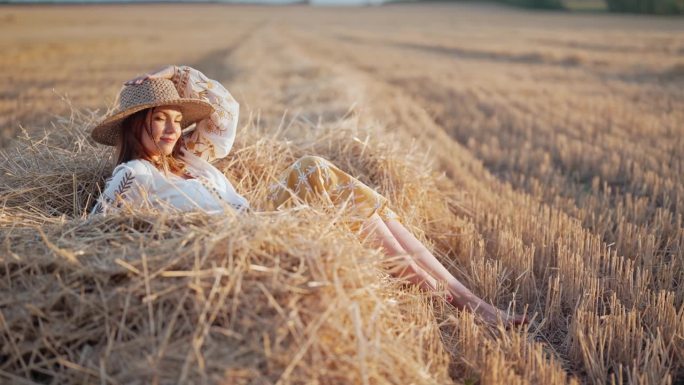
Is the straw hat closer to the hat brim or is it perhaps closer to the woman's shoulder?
the hat brim

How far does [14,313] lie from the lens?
217cm

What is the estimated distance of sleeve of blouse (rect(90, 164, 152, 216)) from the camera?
113 inches

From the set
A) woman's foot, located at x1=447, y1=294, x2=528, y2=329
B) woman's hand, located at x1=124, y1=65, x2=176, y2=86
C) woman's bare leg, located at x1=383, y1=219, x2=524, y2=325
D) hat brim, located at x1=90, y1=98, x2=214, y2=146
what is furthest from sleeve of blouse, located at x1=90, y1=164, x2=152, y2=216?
woman's foot, located at x1=447, y1=294, x2=528, y2=329

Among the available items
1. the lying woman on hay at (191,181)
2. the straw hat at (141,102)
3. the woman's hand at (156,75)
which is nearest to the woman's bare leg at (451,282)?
the lying woman on hay at (191,181)

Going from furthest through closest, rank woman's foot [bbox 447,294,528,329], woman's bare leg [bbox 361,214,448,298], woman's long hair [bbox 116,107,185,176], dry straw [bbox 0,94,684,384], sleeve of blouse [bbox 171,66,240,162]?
sleeve of blouse [bbox 171,66,240,162] → woman's long hair [bbox 116,107,185,176] → woman's bare leg [bbox 361,214,448,298] → woman's foot [bbox 447,294,528,329] → dry straw [bbox 0,94,684,384]

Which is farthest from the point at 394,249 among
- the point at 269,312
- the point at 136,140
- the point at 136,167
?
the point at 136,140

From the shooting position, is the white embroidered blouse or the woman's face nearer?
the white embroidered blouse

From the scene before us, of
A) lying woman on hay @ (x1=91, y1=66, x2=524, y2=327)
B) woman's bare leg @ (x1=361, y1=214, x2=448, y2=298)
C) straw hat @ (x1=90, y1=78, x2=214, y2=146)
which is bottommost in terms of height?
woman's bare leg @ (x1=361, y1=214, x2=448, y2=298)

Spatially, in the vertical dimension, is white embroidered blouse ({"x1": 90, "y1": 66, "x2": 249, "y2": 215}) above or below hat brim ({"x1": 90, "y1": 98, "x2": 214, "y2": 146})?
below

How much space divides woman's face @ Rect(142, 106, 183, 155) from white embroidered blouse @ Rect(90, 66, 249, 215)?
12cm

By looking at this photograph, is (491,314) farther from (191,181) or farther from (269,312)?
(191,181)

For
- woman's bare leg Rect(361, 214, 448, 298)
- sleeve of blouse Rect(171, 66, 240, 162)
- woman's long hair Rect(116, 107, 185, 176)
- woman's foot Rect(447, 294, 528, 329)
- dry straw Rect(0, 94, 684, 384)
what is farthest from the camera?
sleeve of blouse Rect(171, 66, 240, 162)

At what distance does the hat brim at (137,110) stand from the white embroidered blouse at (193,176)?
0.10m

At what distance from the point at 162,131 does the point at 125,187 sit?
15.6 inches
